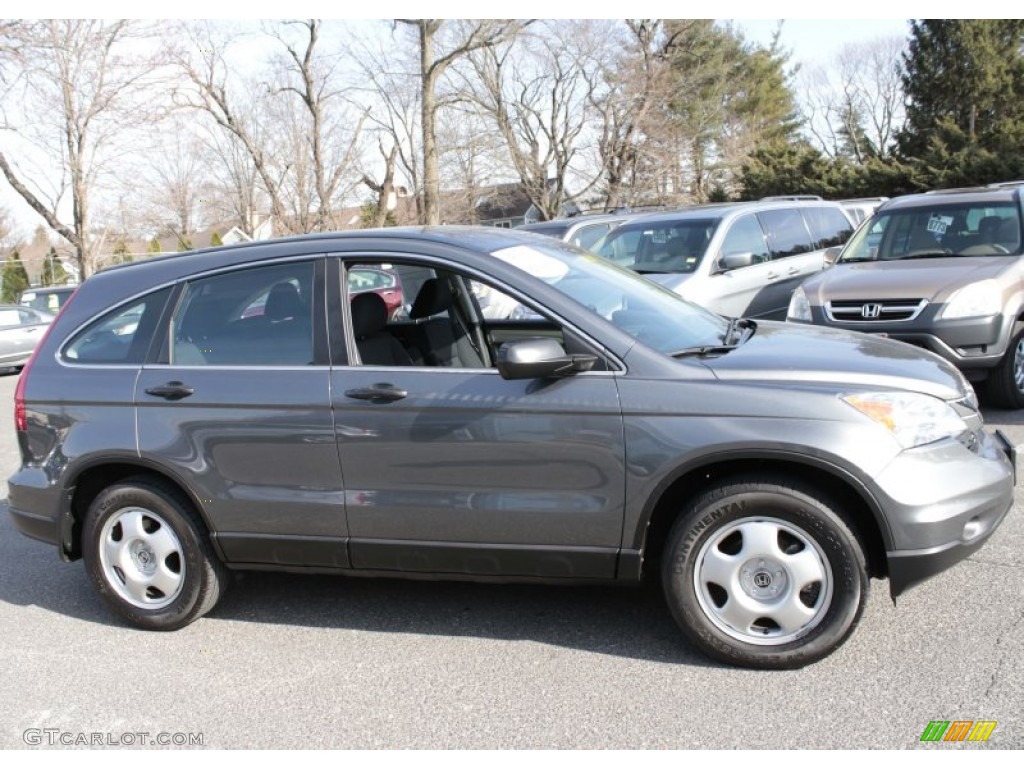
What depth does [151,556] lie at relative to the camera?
4.41 metres

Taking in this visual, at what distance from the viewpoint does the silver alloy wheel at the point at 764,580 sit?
11.6 feet

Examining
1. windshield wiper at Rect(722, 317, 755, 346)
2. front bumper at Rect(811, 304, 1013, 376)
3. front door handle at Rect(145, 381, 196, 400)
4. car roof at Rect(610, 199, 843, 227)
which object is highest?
car roof at Rect(610, 199, 843, 227)

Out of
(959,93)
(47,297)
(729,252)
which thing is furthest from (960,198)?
(959,93)

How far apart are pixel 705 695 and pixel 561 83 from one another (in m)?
35.5

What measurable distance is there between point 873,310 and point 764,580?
178 inches

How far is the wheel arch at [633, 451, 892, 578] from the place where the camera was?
3436mm

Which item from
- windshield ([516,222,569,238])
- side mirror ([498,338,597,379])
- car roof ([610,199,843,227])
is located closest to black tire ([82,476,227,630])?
side mirror ([498,338,597,379])

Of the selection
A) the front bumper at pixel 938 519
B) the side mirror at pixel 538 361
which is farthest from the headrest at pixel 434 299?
the front bumper at pixel 938 519

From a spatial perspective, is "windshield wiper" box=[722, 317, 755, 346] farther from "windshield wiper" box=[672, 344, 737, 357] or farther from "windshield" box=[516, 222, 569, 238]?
"windshield" box=[516, 222, 569, 238]

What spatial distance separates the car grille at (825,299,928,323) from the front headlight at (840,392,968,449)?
3980 millimetres

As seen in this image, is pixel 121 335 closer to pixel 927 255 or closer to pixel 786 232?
pixel 927 255

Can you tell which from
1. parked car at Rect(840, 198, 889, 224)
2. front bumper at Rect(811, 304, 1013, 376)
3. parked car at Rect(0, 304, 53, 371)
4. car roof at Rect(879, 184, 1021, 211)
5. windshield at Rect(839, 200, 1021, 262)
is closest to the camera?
front bumper at Rect(811, 304, 1013, 376)

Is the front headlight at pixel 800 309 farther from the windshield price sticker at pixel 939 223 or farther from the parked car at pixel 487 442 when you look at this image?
the parked car at pixel 487 442

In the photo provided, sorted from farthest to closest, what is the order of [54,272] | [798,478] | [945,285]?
1. [54,272]
2. [945,285]
3. [798,478]
